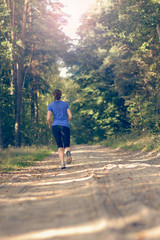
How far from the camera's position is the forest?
53.2 ft

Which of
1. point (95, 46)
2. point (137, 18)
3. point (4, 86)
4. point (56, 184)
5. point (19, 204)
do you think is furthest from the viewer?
point (95, 46)

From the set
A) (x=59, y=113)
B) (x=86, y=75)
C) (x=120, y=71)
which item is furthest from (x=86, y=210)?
(x=86, y=75)

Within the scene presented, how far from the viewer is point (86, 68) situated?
34.3 meters

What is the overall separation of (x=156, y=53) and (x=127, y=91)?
648cm

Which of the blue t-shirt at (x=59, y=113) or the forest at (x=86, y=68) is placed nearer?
the blue t-shirt at (x=59, y=113)

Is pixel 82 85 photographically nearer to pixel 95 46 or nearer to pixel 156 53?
pixel 95 46

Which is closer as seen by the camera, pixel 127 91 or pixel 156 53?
pixel 156 53

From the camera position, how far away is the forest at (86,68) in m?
16.2

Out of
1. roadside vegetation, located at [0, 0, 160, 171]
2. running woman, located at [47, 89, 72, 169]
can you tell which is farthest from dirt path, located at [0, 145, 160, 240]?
roadside vegetation, located at [0, 0, 160, 171]

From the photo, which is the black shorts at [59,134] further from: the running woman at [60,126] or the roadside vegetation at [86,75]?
the roadside vegetation at [86,75]

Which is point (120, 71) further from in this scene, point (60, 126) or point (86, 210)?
point (86, 210)

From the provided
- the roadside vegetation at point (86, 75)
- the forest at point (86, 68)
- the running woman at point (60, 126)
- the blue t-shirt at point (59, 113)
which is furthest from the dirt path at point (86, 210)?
the forest at point (86, 68)

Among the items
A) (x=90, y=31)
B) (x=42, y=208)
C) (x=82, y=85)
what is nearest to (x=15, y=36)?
(x=82, y=85)

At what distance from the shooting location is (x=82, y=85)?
32.8 m
